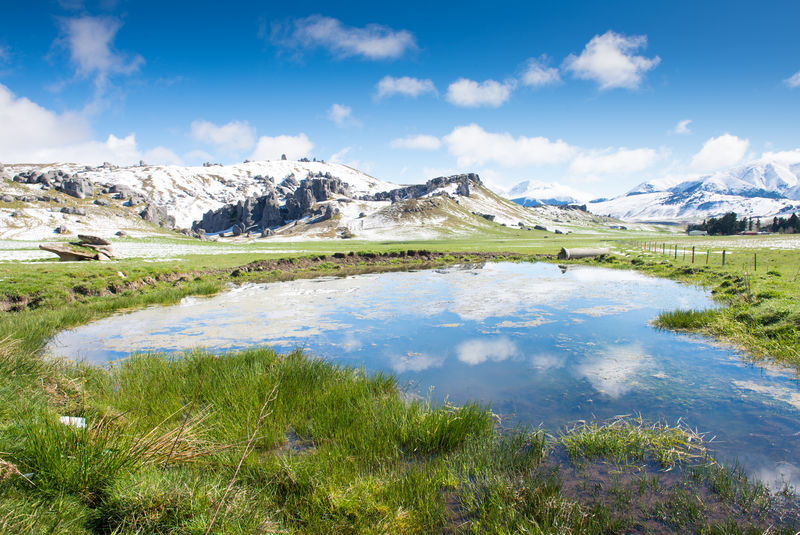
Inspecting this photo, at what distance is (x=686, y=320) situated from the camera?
14922 mm

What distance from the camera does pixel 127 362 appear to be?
9914 millimetres

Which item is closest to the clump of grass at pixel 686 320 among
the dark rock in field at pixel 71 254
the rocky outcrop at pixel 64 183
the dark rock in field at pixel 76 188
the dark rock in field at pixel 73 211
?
the dark rock in field at pixel 71 254

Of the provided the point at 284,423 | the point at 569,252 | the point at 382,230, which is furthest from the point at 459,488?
the point at 382,230

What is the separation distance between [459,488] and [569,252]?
Result: 5509 cm

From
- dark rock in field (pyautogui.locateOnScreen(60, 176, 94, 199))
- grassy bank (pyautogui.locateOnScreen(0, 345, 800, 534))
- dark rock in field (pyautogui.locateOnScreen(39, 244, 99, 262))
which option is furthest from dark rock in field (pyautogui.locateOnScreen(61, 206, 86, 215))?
grassy bank (pyautogui.locateOnScreen(0, 345, 800, 534))

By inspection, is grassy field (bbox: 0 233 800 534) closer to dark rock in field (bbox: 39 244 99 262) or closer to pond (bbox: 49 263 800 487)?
pond (bbox: 49 263 800 487)

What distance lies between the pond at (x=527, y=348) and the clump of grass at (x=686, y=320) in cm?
82

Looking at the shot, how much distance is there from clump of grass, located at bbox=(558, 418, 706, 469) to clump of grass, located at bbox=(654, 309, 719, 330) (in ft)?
31.0

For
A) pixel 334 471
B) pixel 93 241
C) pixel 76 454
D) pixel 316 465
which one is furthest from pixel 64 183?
pixel 334 471

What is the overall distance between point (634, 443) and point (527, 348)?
6141 millimetres

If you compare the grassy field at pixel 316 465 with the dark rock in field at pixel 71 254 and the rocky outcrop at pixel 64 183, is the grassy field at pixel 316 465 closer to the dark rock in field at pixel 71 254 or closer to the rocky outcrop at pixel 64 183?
the dark rock in field at pixel 71 254

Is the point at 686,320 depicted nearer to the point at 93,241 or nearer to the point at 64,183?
the point at 93,241

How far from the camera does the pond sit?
25.7 feet

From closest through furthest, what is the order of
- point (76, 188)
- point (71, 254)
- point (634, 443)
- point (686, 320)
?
point (634, 443) < point (686, 320) < point (71, 254) < point (76, 188)
